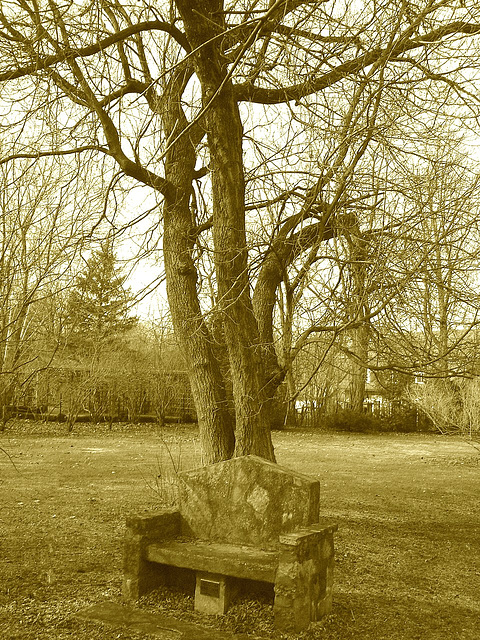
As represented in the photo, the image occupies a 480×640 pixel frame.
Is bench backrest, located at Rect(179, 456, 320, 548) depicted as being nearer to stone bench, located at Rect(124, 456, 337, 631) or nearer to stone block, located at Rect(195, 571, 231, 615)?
stone bench, located at Rect(124, 456, 337, 631)

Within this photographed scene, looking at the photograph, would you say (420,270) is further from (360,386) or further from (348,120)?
(360,386)

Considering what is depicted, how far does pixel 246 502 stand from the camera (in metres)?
Answer: 5.29

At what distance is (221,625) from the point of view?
4.81 m

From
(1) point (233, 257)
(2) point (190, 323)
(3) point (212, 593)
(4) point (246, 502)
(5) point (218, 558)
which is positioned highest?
(1) point (233, 257)

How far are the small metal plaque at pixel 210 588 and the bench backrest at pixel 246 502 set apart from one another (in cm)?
39

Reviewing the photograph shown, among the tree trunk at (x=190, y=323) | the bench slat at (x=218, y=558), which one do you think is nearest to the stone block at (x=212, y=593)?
the bench slat at (x=218, y=558)

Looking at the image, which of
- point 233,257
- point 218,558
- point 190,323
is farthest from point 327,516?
point 218,558

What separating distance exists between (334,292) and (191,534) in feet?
9.78

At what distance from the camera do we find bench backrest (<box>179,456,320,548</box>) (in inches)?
200

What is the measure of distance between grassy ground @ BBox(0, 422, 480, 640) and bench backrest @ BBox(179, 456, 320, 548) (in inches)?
21.6

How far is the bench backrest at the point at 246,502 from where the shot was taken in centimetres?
509

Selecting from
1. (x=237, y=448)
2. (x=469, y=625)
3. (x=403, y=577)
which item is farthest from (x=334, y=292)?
(x=469, y=625)

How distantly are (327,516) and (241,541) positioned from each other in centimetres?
419

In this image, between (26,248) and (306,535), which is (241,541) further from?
(26,248)
